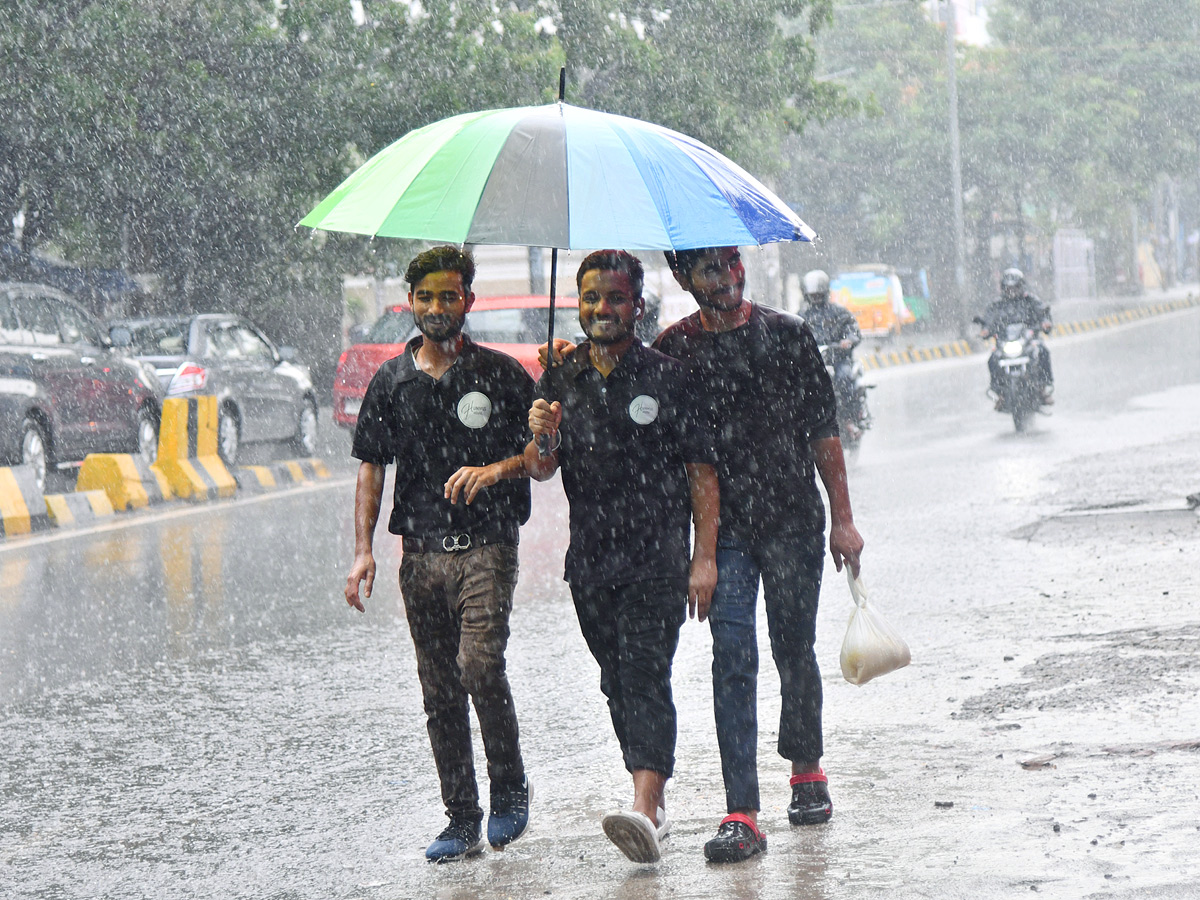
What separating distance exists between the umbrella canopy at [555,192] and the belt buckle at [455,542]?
0.76m

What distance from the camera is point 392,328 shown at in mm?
18516

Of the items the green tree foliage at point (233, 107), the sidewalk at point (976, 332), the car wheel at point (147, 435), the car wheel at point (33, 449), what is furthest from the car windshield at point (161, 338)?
the sidewalk at point (976, 332)

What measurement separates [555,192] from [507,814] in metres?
1.61

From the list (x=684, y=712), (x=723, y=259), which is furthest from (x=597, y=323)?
(x=684, y=712)

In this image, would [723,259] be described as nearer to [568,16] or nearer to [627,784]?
[627,784]

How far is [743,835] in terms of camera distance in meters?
4.36

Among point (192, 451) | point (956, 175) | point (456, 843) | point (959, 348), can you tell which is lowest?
point (959, 348)

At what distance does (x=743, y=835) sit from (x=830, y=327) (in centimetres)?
1103

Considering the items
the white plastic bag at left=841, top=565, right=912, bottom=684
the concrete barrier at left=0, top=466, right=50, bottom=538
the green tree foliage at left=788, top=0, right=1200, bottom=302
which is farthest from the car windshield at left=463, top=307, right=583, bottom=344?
the green tree foliage at left=788, top=0, right=1200, bottom=302

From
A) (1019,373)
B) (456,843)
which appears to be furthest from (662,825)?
(1019,373)

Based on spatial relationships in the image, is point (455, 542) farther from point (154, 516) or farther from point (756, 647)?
point (154, 516)

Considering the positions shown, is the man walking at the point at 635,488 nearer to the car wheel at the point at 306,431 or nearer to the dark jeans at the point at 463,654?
the dark jeans at the point at 463,654

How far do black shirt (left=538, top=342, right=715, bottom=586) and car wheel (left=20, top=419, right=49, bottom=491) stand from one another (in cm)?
996

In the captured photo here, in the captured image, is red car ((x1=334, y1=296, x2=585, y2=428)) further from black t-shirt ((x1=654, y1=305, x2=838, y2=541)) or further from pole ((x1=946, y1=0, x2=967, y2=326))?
pole ((x1=946, y1=0, x2=967, y2=326))
